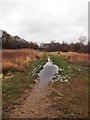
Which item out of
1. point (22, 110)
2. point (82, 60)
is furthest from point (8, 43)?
point (22, 110)

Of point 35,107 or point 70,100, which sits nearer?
point 35,107

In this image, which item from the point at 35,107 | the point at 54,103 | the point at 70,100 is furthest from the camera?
the point at 70,100

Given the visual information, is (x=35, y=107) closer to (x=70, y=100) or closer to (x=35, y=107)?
(x=35, y=107)

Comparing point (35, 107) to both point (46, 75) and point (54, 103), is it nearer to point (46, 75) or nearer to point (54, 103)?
point (54, 103)

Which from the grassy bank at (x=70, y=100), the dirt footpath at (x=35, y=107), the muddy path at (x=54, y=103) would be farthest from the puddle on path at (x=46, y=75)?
the dirt footpath at (x=35, y=107)

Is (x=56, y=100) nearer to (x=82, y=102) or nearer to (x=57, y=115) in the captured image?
(x=82, y=102)

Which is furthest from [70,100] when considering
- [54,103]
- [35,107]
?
[35,107]

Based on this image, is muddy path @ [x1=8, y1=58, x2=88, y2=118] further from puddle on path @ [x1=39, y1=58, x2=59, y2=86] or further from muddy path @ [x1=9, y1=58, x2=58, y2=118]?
puddle on path @ [x1=39, y1=58, x2=59, y2=86]

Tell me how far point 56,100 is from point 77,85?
3972mm

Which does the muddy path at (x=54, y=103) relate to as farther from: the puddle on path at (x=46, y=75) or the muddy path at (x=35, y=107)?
the puddle on path at (x=46, y=75)

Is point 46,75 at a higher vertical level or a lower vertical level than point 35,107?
higher

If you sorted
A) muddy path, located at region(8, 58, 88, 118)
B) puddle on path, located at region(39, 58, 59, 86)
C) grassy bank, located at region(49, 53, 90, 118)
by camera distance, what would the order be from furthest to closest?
puddle on path, located at region(39, 58, 59, 86) < grassy bank, located at region(49, 53, 90, 118) < muddy path, located at region(8, 58, 88, 118)

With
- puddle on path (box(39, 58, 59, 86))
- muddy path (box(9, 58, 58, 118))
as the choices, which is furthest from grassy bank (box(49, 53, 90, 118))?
puddle on path (box(39, 58, 59, 86))

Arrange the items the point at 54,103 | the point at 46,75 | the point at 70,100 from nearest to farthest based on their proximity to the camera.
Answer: the point at 54,103, the point at 70,100, the point at 46,75
